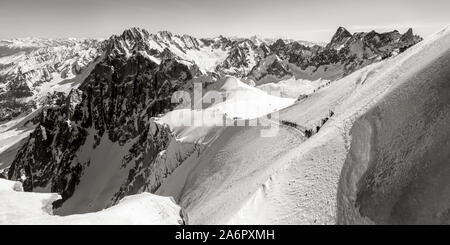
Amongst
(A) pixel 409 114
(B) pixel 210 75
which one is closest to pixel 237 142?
(A) pixel 409 114

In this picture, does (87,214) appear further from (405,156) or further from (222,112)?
(222,112)

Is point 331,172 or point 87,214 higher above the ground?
point 331,172

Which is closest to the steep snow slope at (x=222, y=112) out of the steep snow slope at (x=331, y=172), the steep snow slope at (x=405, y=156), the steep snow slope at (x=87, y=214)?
the steep snow slope at (x=331, y=172)

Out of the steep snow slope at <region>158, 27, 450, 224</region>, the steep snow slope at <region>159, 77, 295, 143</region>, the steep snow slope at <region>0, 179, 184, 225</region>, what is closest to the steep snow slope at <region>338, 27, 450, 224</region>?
the steep snow slope at <region>158, 27, 450, 224</region>

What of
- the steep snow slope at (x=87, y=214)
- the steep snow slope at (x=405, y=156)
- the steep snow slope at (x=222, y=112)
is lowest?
the steep snow slope at (x=222, y=112)

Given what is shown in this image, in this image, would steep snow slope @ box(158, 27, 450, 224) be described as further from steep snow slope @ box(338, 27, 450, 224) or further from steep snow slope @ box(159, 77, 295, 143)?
steep snow slope @ box(159, 77, 295, 143)

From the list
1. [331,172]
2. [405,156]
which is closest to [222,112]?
[331,172]

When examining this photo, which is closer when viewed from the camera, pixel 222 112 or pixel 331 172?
pixel 331 172

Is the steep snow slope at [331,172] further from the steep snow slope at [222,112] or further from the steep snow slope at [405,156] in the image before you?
the steep snow slope at [222,112]
